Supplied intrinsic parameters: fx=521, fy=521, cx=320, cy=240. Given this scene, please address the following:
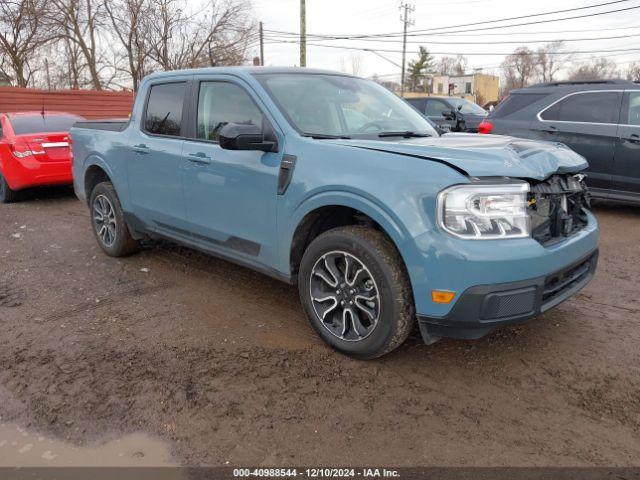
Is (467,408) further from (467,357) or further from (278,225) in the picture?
(278,225)

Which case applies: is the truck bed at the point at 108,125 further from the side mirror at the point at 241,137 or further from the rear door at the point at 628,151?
the rear door at the point at 628,151

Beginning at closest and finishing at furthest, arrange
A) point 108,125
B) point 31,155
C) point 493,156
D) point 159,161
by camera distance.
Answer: point 493,156, point 159,161, point 108,125, point 31,155

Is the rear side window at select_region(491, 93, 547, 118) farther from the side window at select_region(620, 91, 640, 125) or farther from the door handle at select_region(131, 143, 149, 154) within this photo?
the door handle at select_region(131, 143, 149, 154)

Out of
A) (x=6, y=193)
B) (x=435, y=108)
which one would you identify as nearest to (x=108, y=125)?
(x=6, y=193)

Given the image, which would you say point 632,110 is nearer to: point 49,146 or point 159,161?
point 159,161

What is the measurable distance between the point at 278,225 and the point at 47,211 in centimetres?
628

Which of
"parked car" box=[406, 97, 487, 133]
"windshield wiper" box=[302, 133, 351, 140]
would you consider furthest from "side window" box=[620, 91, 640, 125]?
"parked car" box=[406, 97, 487, 133]

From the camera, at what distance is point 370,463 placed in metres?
2.36

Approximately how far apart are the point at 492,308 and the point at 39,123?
8.93 m

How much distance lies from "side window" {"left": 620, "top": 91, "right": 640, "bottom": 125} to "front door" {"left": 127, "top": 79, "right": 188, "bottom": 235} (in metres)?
5.71

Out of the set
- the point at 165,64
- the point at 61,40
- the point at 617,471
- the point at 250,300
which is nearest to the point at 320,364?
the point at 250,300

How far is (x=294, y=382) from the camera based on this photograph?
303 cm

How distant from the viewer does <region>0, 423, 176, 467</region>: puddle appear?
2414 millimetres

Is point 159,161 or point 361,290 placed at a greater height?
point 159,161
